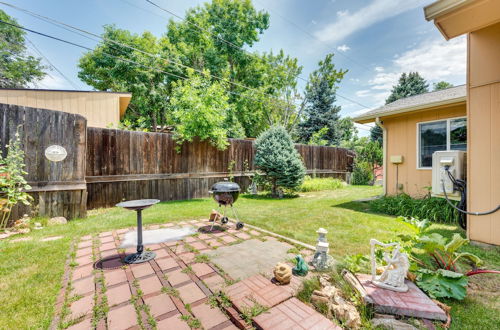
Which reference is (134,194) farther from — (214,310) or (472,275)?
(472,275)

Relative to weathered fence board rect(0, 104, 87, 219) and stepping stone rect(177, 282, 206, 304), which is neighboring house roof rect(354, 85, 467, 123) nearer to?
stepping stone rect(177, 282, 206, 304)

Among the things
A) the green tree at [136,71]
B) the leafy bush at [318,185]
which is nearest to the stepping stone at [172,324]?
the leafy bush at [318,185]

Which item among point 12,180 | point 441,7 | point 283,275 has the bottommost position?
point 283,275

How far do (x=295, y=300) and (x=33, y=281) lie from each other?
2.53 m

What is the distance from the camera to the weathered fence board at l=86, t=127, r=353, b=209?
541 cm

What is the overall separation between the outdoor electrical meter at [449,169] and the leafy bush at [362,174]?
8414 millimetres

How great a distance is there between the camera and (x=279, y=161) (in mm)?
7051

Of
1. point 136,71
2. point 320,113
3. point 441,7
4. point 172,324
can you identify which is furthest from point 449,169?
point 136,71

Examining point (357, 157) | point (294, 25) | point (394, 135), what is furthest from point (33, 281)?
point (357, 157)

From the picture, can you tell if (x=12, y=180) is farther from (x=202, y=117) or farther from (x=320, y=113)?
(x=320, y=113)

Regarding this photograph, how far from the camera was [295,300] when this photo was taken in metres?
1.73

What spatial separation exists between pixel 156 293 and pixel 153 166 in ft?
16.0

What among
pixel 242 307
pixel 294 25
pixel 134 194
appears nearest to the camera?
pixel 242 307

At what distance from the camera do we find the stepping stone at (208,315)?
154cm
